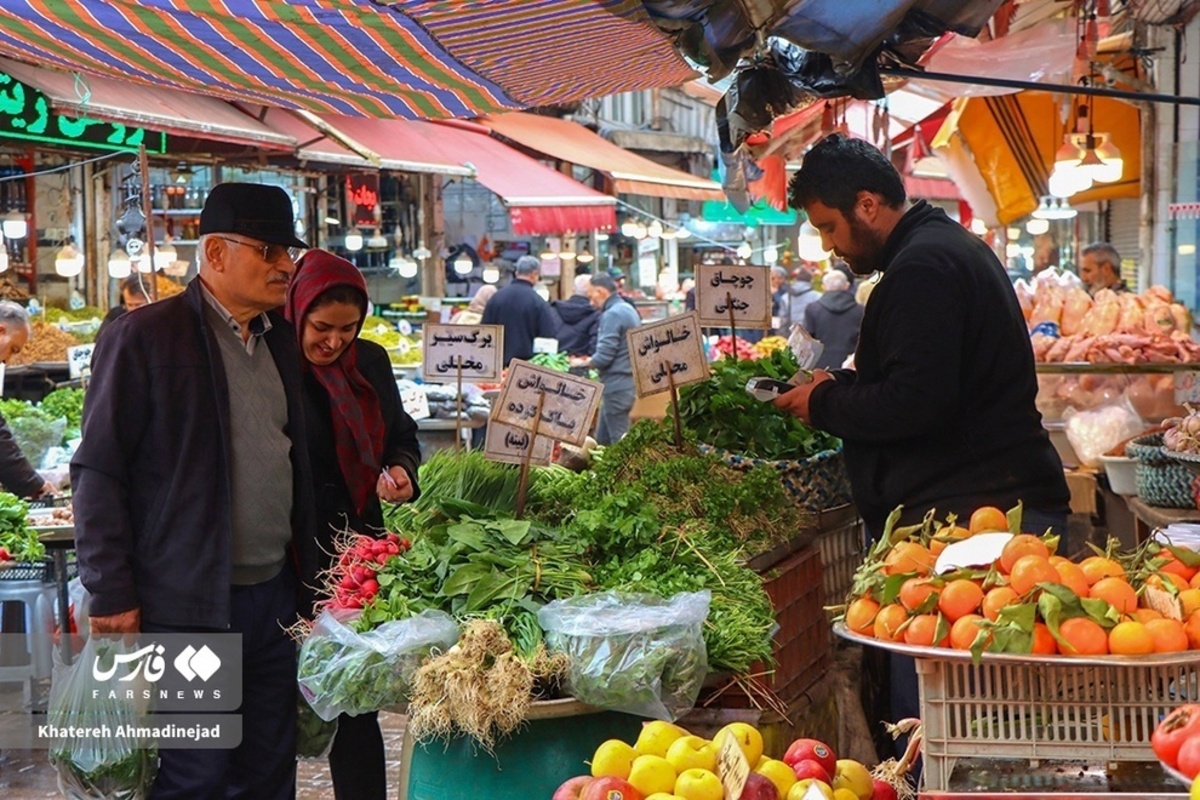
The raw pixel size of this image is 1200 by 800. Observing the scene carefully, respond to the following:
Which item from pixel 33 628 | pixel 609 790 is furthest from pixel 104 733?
pixel 33 628

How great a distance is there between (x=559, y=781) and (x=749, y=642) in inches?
25.0

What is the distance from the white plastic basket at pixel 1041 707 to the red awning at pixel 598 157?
15565mm

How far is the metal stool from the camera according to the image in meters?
7.16

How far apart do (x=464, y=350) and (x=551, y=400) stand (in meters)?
1.26

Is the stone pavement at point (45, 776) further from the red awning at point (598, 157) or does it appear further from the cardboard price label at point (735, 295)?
the red awning at point (598, 157)

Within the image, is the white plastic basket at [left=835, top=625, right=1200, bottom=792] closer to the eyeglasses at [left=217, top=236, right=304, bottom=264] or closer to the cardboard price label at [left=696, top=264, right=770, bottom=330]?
the eyeglasses at [left=217, top=236, right=304, bottom=264]

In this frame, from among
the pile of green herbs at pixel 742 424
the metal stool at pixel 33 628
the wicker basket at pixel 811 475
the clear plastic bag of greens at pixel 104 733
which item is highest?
the pile of green herbs at pixel 742 424

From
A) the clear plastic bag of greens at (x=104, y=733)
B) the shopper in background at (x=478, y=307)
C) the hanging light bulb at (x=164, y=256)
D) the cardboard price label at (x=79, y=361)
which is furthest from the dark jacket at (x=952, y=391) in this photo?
the shopper in background at (x=478, y=307)

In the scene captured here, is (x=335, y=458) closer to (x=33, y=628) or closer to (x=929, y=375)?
(x=929, y=375)

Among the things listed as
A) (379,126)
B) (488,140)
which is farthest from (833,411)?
(488,140)

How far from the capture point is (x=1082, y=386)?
8609 mm

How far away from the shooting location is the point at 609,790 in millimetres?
2719

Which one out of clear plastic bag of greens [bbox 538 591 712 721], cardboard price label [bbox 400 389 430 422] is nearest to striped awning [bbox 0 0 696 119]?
clear plastic bag of greens [bbox 538 591 712 721]

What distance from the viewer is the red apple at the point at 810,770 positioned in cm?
292
